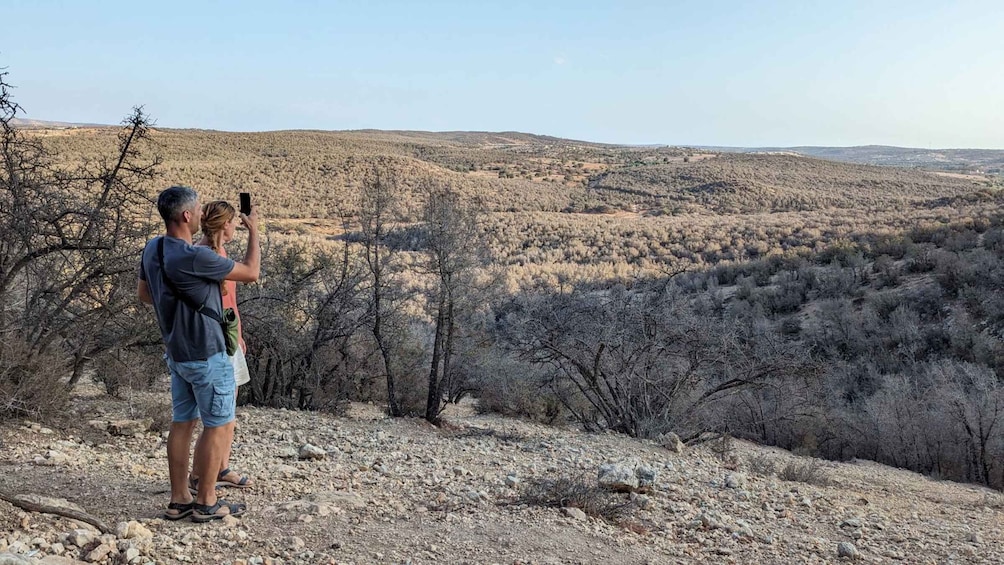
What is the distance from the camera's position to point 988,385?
14.4 meters

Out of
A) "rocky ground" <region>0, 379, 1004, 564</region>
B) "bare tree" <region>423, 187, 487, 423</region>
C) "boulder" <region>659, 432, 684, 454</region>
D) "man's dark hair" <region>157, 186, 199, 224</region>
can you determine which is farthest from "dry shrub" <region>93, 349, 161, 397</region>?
"boulder" <region>659, 432, 684, 454</region>

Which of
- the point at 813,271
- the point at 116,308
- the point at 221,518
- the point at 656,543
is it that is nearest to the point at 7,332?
the point at 116,308

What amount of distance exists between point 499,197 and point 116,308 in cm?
4079

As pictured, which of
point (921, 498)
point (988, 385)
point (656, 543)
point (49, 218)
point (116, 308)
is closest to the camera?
point (656, 543)

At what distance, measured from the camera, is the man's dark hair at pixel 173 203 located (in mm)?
3652

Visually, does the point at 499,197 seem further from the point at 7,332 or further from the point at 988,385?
the point at 7,332

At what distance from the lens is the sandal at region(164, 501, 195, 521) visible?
3869 millimetres

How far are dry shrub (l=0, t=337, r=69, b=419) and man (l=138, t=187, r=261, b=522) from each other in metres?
2.93

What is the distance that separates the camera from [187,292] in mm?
3625

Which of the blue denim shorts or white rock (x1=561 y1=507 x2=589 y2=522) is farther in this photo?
white rock (x1=561 y1=507 x2=589 y2=522)

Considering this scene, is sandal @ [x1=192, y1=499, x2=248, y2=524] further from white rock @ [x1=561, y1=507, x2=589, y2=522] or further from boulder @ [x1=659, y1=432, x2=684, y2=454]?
boulder @ [x1=659, y1=432, x2=684, y2=454]

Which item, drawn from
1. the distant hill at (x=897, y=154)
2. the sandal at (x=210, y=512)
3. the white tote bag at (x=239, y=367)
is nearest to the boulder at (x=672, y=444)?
the sandal at (x=210, y=512)

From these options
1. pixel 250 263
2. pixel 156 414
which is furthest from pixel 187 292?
pixel 156 414

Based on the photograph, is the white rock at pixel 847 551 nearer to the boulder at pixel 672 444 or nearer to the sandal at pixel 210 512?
the boulder at pixel 672 444
